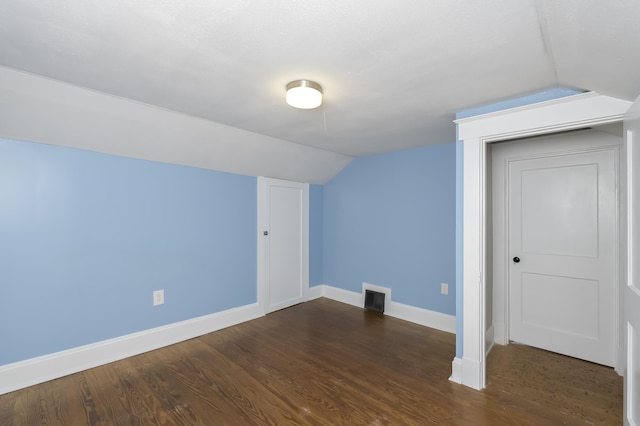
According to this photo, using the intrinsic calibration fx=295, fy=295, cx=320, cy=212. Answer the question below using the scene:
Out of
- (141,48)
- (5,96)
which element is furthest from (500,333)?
(5,96)

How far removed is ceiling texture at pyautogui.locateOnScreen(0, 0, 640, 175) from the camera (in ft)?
3.77

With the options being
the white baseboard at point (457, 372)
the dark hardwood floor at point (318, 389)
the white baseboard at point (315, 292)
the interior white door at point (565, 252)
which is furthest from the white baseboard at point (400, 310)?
the white baseboard at point (457, 372)

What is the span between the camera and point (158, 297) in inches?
114

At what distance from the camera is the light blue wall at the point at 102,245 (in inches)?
86.7


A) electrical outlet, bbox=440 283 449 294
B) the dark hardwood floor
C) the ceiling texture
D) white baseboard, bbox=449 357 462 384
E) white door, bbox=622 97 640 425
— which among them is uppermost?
the ceiling texture

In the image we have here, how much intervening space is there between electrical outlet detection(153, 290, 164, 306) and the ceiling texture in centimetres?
179

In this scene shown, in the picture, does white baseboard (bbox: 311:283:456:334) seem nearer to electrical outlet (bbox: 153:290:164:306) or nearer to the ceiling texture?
electrical outlet (bbox: 153:290:164:306)

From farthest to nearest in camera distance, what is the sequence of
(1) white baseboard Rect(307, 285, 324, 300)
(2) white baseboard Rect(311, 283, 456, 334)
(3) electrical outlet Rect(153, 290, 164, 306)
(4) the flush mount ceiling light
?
(1) white baseboard Rect(307, 285, 324, 300)
(2) white baseboard Rect(311, 283, 456, 334)
(3) electrical outlet Rect(153, 290, 164, 306)
(4) the flush mount ceiling light

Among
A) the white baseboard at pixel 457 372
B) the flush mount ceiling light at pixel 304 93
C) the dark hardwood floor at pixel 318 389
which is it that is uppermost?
the flush mount ceiling light at pixel 304 93

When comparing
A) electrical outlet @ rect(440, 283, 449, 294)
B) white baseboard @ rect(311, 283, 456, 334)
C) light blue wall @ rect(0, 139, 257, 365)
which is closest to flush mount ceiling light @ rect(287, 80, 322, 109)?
light blue wall @ rect(0, 139, 257, 365)

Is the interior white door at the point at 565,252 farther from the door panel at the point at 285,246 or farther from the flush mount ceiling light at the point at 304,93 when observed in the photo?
the door panel at the point at 285,246

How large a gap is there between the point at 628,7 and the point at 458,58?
66 cm

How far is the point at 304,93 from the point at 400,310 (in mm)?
2896

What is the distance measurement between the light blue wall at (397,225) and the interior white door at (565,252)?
623 mm
